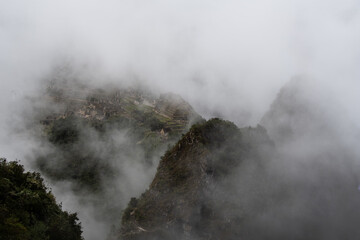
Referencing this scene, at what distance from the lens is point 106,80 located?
139 meters

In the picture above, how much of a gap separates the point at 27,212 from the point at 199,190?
24.1 metres

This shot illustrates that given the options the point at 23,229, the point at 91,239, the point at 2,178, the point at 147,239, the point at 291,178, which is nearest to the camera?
the point at 23,229

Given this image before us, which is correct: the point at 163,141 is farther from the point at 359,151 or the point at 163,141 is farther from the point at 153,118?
the point at 359,151

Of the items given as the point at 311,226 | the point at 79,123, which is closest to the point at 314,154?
the point at 311,226

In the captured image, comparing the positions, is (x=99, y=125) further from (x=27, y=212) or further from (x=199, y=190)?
(x=27, y=212)

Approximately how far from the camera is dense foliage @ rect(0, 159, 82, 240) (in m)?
26.6

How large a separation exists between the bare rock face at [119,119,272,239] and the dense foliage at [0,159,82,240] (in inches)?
448

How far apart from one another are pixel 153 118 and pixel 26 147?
45.0 m

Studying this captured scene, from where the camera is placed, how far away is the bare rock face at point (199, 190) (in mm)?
44969

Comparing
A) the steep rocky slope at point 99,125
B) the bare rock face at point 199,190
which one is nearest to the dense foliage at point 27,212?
the bare rock face at point 199,190

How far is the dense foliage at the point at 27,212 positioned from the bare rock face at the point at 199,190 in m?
11.4

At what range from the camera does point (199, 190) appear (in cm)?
4750

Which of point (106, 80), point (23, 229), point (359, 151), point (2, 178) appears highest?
point (106, 80)

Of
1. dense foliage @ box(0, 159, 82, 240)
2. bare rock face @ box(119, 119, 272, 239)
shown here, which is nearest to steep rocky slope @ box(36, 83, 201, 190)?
bare rock face @ box(119, 119, 272, 239)
